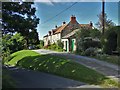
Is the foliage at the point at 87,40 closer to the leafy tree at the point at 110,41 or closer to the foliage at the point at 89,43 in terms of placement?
the foliage at the point at 89,43

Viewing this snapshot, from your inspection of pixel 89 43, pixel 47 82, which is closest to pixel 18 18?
pixel 47 82

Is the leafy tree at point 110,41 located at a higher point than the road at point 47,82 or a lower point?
higher

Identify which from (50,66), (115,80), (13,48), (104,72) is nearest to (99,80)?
(115,80)

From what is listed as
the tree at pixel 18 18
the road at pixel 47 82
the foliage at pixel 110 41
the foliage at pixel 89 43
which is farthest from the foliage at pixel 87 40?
the road at pixel 47 82

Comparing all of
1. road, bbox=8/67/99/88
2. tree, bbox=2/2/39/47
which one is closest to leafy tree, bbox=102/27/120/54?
tree, bbox=2/2/39/47

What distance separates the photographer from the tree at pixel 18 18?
74.8 ft

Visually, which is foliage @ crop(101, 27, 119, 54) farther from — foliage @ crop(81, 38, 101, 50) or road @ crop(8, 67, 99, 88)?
road @ crop(8, 67, 99, 88)

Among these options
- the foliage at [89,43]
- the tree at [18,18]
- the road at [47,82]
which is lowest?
the road at [47,82]

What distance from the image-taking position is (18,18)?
24.3 m

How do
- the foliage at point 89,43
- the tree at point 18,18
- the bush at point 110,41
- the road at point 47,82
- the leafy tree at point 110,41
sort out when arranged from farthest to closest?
the foliage at point 89,43
the bush at point 110,41
the leafy tree at point 110,41
the tree at point 18,18
the road at point 47,82

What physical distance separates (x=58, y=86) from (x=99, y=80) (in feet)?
10.6

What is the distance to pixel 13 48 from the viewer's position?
58.3 m

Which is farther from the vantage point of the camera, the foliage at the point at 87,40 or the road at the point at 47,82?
the foliage at the point at 87,40

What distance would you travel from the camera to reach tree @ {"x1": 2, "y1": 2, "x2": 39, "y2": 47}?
2280 cm
